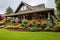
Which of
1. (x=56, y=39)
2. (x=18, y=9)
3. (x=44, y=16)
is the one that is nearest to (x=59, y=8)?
(x=44, y=16)

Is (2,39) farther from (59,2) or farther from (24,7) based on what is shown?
(24,7)

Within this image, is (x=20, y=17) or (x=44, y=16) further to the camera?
(x=20, y=17)

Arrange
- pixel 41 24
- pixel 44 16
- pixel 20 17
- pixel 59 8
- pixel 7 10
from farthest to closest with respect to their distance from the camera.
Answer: pixel 7 10 < pixel 20 17 < pixel 59 8 < pixel 44 16 < pixel 41 24

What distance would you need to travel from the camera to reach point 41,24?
86.2ft

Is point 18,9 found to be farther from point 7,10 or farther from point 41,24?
point 7,10

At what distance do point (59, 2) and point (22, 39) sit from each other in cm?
1967

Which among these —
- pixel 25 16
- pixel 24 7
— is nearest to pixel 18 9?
pixel 24 7

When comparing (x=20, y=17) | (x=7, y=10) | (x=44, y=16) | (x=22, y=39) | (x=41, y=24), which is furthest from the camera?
(x=7, y=10)

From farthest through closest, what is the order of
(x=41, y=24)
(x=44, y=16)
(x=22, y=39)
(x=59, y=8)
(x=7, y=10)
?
(x=7, y=10) → (x=59, y=8) → (x=44, y=16) → (x=41, y=24) → (x=22, y=39)

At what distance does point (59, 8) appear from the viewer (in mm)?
33719

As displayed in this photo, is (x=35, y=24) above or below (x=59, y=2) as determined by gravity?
below

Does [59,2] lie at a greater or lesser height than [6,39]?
greater

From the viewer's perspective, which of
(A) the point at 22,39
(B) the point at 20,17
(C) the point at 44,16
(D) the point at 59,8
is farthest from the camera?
(B) the point at 20,17

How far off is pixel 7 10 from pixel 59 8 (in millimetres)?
46673
